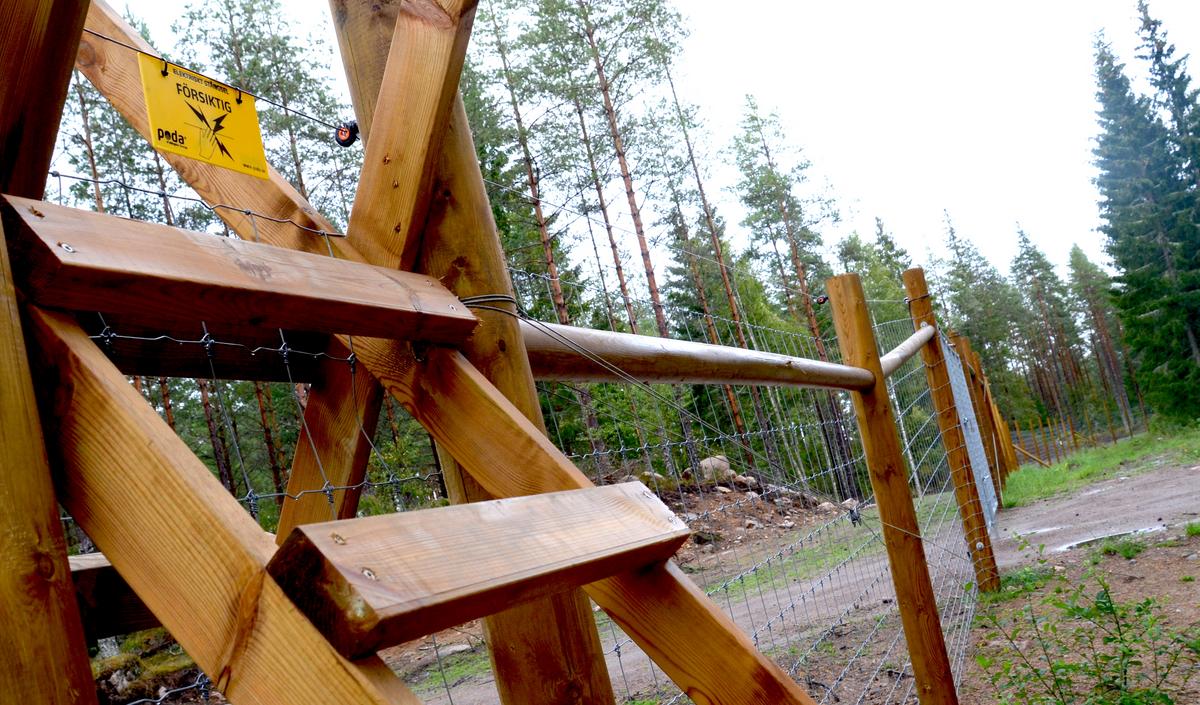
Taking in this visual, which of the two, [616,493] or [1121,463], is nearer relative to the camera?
[616,493]

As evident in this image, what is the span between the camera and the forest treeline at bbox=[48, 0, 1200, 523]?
11.1 m

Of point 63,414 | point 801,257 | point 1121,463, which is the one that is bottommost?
point 1121,463

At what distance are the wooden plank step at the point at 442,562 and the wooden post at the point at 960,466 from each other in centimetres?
525

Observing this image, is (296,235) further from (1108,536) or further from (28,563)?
(1108,536)

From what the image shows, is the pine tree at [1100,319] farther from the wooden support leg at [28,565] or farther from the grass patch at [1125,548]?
the wooden support leg at [28,565]

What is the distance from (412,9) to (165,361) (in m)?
0.71

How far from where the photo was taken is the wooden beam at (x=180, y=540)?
0.78 meters

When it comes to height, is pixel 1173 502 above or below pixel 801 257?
below

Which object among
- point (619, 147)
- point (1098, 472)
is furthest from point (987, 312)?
point (1098, 472)

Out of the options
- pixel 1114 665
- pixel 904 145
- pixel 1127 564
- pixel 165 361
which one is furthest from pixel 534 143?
pixel 904 145

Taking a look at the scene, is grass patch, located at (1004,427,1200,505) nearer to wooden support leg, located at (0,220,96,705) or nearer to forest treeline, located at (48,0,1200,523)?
forest treeline, located at (48,0,1200,523)

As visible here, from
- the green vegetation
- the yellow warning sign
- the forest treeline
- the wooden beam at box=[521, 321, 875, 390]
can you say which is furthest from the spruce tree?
the yellow warning sign

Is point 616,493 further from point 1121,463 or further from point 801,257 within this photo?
point 801,257

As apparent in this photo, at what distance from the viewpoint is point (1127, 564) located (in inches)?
227
